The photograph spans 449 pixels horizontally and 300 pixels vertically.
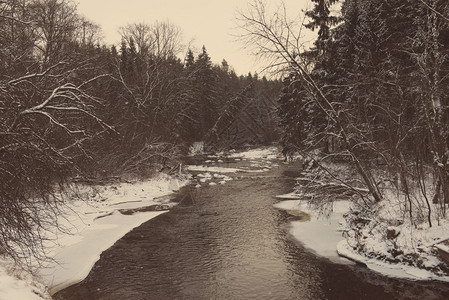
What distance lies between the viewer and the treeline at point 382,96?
10.3 metres

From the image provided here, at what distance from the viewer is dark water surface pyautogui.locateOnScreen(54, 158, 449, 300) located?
884cm

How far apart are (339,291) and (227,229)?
5790 mm

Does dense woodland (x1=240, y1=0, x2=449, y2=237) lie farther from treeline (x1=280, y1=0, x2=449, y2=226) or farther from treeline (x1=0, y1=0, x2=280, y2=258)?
treeline (x1=0, y1=0, x2=280, y2=258)

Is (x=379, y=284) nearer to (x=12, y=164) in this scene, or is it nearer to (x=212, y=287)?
(x=212, y=287)

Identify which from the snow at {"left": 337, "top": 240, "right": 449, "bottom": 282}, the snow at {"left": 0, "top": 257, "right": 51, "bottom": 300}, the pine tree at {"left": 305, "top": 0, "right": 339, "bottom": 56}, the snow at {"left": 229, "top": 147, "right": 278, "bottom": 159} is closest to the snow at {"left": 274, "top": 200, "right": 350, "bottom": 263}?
the snow at {"left": 337, "top": 240, "right": 449, "bottom": 282}

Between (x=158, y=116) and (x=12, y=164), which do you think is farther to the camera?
(x=158, y=116)

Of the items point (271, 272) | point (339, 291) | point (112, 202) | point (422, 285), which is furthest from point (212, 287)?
point (112, 202)

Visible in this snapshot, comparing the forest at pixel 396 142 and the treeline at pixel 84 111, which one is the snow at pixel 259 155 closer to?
the treeline at pixel 84 111

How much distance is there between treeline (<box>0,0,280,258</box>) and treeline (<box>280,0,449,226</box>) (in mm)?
3576

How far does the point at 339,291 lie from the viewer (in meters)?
8.92

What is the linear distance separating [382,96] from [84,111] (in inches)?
A: 368

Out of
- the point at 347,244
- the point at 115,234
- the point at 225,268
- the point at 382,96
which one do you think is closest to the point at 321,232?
the point at 347,244

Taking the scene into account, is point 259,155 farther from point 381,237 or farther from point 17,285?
point 17,285

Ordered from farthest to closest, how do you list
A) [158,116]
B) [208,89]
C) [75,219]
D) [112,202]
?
[208,89], [158,116], [112,202], [75,219]
